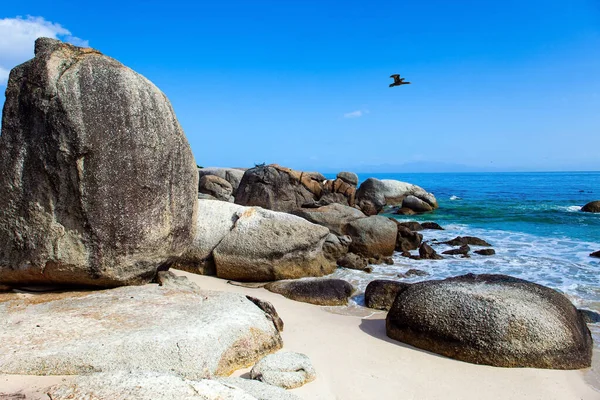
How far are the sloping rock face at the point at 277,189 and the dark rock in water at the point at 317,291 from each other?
8914mm

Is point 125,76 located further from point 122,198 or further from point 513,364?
point 513,364

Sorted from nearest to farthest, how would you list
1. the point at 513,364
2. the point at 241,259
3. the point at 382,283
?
1. the point at 513,364
2. the point at 382,283
3. the point at 241,259

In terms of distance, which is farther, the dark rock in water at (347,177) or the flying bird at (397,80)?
the dark rock in water at (347,177)

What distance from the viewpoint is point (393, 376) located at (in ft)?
16.9

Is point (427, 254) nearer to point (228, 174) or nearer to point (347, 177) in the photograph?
point (347, 177)

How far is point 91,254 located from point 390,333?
157 inches

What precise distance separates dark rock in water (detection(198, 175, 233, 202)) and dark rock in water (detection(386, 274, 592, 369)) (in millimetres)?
16159

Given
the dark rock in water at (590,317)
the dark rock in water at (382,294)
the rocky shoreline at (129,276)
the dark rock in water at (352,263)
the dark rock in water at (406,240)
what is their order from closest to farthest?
the rocky shoreline at (129,276), the dark rock in water at (590,317), the dark rock in water at (382,294), the dark rock in water at (352,263), the dark rock in water at (406,240)

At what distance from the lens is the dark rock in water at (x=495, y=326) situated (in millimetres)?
5559

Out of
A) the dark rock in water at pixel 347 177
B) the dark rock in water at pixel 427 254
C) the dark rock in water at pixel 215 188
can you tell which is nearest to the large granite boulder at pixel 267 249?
the dark rock in water at pixel 427 254

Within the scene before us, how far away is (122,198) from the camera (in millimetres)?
5816

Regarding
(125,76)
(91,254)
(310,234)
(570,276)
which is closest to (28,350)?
(91,254)

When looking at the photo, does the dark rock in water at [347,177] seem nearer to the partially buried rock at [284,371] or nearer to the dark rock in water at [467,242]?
the dark rock in water at [467,242]

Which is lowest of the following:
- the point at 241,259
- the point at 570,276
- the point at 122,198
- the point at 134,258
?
the point at 570,276
